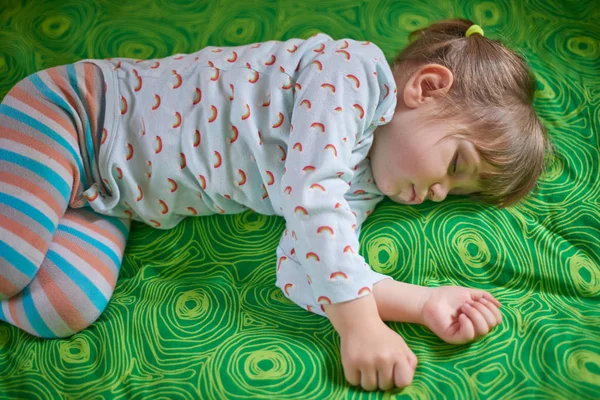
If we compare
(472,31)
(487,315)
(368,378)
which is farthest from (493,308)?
(472,31)

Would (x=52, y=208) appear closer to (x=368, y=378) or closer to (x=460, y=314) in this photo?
(x=368, y=378)

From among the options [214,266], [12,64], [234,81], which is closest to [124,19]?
[12,64]

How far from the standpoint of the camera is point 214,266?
1253 millimetres

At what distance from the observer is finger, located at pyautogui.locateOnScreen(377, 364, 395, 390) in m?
0.99

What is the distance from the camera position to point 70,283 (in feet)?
3.74

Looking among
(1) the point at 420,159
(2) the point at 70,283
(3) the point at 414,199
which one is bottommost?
(2) the point at 70,283

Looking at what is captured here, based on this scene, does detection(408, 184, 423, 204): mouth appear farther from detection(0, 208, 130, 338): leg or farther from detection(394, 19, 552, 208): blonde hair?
detection(0, 208, 130, 338): leg

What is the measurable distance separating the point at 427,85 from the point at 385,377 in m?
0.57

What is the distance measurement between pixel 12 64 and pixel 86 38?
0.19 meters

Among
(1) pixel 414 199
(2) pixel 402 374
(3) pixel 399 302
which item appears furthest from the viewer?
(1) pixel 414 199

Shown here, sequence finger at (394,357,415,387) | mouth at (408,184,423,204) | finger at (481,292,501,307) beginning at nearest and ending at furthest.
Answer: finger at (394,357,415,387), finger at (481,292,501,307), mouth at (408,184,423,204)

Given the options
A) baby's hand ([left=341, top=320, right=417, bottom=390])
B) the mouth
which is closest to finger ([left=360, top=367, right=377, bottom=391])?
baby's hand ([left=341, top=320, right=417, bottom=390])

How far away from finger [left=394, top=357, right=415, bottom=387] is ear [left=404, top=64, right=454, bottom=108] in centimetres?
50

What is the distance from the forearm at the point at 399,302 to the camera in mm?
1081
